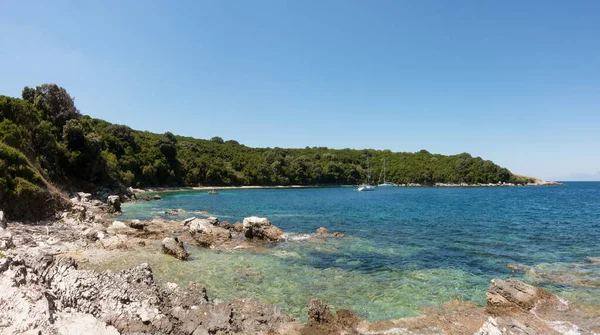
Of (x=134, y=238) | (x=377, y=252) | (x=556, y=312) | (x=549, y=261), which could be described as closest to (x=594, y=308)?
(x=556, y=312)

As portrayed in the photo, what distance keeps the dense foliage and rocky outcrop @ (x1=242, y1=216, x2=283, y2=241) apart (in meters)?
18.5

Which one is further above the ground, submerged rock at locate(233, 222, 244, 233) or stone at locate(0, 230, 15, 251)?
stone at locate(0, 230, 15, 251)

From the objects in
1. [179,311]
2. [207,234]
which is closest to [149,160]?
[207,234]

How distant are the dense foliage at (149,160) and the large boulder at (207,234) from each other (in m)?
14.1

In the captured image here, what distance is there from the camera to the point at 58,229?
2383 centimetres

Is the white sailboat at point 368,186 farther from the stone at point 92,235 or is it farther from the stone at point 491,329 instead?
the stone at point 491,329

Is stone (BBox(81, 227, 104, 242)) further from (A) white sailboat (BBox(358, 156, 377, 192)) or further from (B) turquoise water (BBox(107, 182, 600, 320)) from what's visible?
(A) white sailboat (BBox(358, 156, 377, 192))

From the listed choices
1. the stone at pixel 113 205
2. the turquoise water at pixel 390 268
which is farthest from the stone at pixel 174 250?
the stone at pixel 113 205

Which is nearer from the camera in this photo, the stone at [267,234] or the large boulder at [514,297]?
the large boulder at [514,297]

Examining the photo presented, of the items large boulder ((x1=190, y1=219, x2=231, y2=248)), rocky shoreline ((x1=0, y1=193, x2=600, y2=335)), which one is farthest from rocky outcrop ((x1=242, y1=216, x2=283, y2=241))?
rocky shoreline ((x1=0, y1=193, x2=600, y2=335))

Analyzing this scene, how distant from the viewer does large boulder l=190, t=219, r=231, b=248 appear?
25.2 meters

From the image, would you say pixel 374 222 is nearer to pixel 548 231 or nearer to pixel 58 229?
pixel 548 231

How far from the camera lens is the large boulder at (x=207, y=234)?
2516cm

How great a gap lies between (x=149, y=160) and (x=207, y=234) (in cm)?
8555
